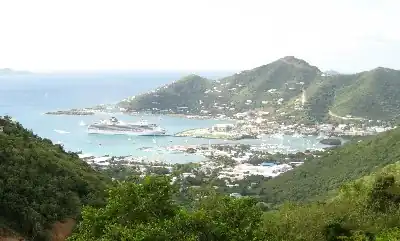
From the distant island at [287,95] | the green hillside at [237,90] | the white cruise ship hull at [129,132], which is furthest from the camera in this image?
the green hillside at [237,90]

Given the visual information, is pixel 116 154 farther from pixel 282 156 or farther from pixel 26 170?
pixel 26 170

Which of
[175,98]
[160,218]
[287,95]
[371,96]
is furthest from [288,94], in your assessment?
[160,218]

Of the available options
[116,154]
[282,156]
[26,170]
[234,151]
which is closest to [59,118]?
[116,154]

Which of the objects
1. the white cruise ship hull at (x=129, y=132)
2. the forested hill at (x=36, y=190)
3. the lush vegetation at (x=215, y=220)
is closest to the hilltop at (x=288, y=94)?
the white cruise ship hull at (x=129, y=132)

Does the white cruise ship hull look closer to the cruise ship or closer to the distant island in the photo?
the cruise ship

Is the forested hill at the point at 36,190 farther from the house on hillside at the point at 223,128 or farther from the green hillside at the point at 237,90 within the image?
the green hillside at the point at 237,90

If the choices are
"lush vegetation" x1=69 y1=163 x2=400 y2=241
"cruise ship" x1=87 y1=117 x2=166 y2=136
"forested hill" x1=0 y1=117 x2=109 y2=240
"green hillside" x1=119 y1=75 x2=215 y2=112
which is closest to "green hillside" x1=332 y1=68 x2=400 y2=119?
"green hillside" x1=119 y1=75 x2=215 y2=112

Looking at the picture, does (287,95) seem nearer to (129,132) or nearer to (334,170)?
(129,132)
